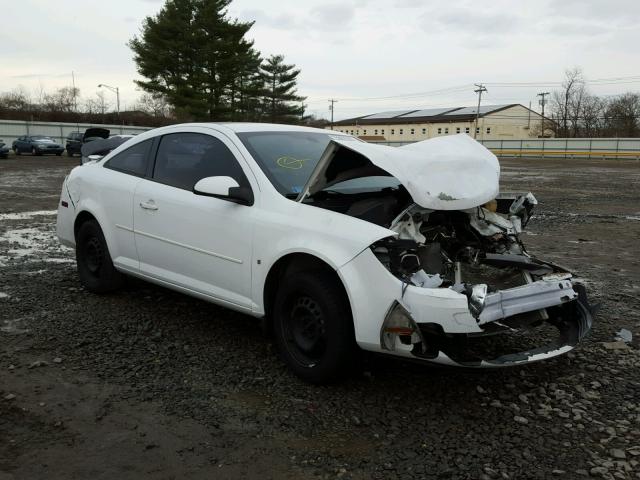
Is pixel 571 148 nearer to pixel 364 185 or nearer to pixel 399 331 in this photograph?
pixel 364 185

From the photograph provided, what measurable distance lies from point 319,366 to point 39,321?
2664 mm

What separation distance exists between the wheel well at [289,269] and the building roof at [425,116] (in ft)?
313

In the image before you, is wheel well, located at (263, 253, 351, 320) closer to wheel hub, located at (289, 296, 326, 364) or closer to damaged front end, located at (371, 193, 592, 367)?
wheel hub, located at (289, 296, 326, 364)

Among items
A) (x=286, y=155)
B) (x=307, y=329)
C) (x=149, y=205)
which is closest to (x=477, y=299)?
(x=307, y=329)

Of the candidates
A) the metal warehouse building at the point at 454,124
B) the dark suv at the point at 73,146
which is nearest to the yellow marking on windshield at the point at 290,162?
the dark suv at the point at 73,146

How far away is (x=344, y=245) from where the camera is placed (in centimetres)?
342

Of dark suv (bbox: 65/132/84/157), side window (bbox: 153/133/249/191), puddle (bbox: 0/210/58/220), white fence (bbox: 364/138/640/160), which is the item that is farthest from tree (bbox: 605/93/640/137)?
side window (bbox: 153/133/249/191)

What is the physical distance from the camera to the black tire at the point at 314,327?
3438mm

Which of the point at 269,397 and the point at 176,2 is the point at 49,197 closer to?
the point at 269,397

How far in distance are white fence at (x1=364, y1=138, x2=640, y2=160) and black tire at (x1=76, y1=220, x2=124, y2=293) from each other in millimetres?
42403

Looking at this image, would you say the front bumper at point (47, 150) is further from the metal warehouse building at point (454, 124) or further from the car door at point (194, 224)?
the metal warehouse building at point (454, 124)

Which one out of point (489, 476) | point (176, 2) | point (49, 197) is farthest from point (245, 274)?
point (176, 2)

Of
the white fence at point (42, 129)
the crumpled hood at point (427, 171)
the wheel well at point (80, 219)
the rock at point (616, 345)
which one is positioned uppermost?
the white fence at point (42, 129)

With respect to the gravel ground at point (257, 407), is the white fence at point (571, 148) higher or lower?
higher
